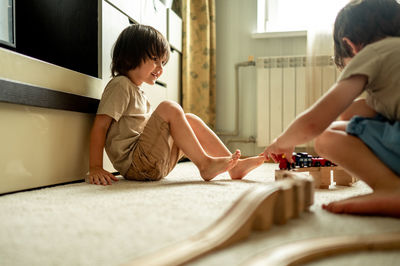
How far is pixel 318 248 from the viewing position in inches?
17.4

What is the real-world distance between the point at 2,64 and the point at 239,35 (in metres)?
1.83

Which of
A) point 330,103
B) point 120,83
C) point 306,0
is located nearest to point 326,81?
point 306,0

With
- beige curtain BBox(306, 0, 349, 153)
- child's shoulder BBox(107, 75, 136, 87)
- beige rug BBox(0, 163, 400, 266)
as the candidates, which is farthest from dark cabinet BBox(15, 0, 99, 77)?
beige curtain BBox(306, 0, 349, 153)

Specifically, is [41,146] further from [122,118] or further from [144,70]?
[144,70]

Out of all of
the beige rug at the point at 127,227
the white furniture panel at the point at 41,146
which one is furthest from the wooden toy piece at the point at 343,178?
the white furniture panel at the point at 41,146

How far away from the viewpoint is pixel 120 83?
1.20m

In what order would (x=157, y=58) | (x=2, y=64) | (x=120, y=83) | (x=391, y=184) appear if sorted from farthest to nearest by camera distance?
1. (x=157, y=58)
2. (x=120, y=83)
3. (x=2, y=64)
4. (x=391, y=184)

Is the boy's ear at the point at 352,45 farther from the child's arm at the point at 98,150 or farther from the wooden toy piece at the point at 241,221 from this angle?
the child's arm at the point at 98,150

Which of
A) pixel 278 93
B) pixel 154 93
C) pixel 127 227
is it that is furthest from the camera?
pixel 278 93

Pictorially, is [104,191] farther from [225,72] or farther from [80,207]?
[225,72]

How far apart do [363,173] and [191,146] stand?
0.57 m

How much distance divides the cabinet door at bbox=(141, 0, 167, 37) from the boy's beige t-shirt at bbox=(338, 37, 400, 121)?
117 centimetres

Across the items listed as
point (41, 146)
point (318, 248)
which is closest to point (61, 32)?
point (41, 146)

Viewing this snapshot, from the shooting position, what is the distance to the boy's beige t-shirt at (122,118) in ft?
3.87
